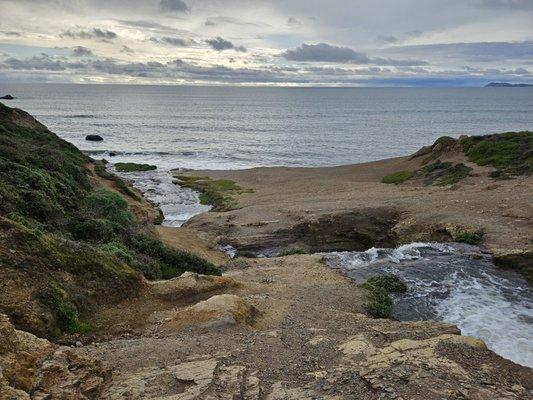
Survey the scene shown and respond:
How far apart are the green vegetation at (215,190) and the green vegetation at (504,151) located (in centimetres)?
2330

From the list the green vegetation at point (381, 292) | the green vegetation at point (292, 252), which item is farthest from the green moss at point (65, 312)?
the green vegetation at point (292, 252)

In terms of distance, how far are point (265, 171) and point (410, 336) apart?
1848 inches

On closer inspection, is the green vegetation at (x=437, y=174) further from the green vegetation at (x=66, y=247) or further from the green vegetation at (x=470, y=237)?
the green vegetation at (x=66, y=247)

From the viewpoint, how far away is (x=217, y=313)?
1221 centimetres

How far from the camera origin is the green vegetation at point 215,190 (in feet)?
133

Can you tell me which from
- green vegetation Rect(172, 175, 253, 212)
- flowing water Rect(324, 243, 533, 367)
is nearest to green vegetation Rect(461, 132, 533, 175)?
flowing water Rect(324, 243, 533, 367)

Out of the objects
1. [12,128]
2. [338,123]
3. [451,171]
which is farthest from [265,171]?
[338,123]

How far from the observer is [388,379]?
9.45m

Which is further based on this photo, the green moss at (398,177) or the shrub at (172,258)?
the green moss at (398,177)

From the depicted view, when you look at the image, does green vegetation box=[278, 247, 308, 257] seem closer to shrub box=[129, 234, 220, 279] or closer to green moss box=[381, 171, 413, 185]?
shrub box=[129, 234, 220, 279]

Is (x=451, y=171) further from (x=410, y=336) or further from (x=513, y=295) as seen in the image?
(x=410, y=336)

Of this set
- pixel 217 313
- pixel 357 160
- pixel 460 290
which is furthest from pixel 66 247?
pixel 357 160

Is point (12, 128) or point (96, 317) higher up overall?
point (12, 128)

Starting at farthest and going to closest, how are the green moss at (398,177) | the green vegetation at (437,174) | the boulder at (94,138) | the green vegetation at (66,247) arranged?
1. the boulder at (94,138)
2. the green moss at (398,177)
3. the green vegetation at (437,174)
4. the green vegetation at (66,247)
